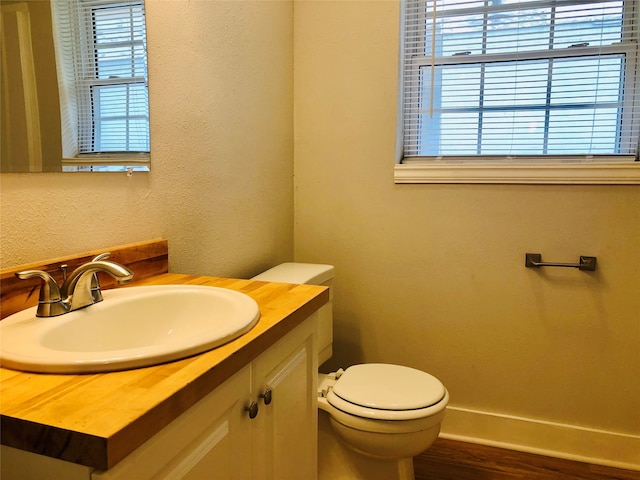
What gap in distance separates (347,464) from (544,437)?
901mm

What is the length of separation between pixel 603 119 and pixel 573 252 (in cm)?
53

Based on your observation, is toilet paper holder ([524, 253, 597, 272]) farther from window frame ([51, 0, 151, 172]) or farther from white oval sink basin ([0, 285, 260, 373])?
window frame ([51, 0, 151, 172])

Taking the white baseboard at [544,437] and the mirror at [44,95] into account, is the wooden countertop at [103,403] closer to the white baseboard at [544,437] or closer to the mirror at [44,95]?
the mirror at [44,95]

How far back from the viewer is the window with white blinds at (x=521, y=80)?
1862 millimetres

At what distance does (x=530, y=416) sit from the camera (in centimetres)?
201

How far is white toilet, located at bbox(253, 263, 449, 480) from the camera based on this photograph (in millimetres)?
1474

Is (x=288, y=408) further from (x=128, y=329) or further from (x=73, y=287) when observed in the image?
(x=73, y=287)

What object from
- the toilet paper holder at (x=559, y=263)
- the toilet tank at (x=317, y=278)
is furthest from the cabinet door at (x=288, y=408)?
the toilet paper holder at (x=559, y=263)

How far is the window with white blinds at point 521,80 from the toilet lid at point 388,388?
3.04 ft

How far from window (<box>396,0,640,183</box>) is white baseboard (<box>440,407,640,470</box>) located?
1026 millimetres

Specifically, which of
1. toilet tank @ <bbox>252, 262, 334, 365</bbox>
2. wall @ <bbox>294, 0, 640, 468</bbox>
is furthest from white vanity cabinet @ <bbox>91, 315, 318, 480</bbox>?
wall @ <bbox>294, 0, 640, 468</bbox>

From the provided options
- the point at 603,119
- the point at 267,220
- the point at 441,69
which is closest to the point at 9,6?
the point at 267,220

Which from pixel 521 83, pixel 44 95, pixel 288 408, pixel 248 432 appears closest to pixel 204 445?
pixel 248 432

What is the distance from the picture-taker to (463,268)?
2.01 m
